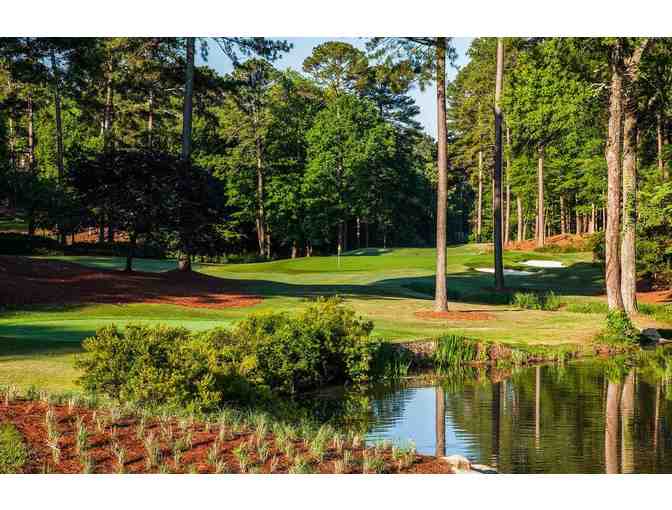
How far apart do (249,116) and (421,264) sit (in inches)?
802

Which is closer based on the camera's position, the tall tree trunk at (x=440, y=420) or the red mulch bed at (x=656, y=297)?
the tall tree trunk at (x=440, y=420)

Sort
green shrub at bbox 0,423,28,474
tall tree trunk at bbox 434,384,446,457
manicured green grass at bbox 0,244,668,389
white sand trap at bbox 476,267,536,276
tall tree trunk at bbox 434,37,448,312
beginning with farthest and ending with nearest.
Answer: white sand trap at bbox 476,267,536,276, tall tree trunk at bbox 434,37,448,312, manicured green grass at bbox 0,244,668,389, tall tree trunk at bbox 434,384,446,457, green shrub at bbox 0,423,28,474

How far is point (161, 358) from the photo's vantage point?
14.1 m

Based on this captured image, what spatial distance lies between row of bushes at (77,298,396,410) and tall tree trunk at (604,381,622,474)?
5.00m

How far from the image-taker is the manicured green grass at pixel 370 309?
19672mm

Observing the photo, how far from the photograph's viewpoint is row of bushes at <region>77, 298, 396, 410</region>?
13.5 metres

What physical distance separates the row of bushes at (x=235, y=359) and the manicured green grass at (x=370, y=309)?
81.2 inches

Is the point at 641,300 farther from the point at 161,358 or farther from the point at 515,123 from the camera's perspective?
the point at 161,358

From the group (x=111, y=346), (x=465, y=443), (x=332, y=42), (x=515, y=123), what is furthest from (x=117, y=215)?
(x=332, y=42)

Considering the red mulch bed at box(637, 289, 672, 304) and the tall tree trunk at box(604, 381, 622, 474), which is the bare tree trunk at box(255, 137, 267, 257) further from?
the tall tree trunk at box(604, 381, 622, 474)

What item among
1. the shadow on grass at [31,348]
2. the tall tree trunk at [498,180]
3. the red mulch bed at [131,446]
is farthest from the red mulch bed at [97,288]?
the red mulch bed at [131,446]

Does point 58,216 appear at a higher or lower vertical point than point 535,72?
lower

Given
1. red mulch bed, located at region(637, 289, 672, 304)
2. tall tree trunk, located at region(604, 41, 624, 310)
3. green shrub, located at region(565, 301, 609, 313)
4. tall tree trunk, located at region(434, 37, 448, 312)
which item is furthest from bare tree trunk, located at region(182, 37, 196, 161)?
red mulch bed, located at region(637, 289, 672, 304)

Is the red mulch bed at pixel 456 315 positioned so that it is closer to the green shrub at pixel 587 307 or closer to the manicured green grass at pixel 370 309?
the manicured green grass at pixel 370 309
